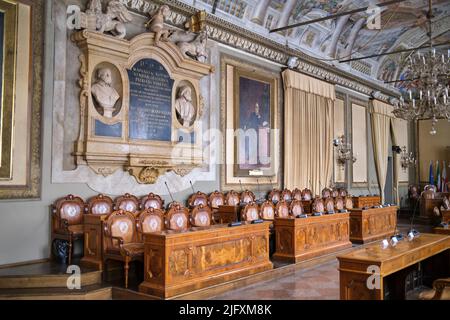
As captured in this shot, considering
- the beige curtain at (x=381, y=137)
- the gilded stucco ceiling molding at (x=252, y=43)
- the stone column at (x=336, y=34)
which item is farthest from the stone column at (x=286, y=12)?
the beige curtain at (x=381, y=137)

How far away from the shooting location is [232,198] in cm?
967

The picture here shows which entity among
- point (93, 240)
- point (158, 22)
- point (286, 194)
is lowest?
point (93, 240)

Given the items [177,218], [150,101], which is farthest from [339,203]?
[177,218]

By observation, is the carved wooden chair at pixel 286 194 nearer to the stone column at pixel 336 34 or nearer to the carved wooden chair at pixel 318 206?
the carved wooden chair at pixel 318 206

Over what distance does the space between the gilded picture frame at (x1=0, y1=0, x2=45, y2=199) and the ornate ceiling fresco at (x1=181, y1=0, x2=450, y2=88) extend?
3.58 metres

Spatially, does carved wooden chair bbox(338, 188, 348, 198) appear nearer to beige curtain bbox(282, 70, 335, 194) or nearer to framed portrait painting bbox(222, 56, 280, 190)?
beige curtain bbox(282, 70, 335, 194)

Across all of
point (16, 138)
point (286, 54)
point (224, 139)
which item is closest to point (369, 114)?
point (286, 54)

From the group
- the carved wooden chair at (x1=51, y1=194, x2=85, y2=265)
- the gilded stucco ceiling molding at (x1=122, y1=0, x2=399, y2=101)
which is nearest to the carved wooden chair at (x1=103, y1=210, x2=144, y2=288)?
the carved wooden chair at (x1=51, y1=194, x2=85, y2=265)

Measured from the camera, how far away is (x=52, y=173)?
6715 millimetres

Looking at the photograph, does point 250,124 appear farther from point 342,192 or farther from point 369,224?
point 342,192

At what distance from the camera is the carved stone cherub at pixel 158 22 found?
320 inches

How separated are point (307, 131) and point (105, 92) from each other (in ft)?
22.1

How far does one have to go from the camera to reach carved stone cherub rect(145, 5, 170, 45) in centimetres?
812

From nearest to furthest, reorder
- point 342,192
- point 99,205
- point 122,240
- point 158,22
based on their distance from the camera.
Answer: point 122,240
point 99,205
point 158,22
point 342,192
